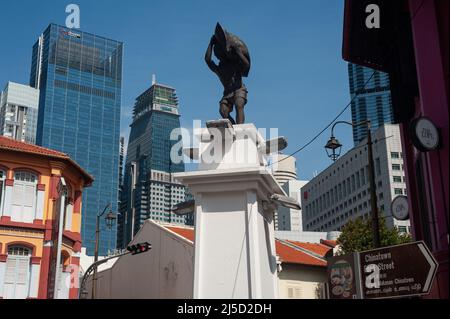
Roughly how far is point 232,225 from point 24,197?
23458 mm

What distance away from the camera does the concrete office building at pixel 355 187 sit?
4537 inches

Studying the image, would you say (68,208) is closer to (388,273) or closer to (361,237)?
(361,237)

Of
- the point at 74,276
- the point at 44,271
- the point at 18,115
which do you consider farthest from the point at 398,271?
the point at 18,115

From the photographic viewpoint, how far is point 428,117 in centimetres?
1196

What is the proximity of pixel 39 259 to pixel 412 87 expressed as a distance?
22.9 m

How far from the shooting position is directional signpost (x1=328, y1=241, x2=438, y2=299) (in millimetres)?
10164

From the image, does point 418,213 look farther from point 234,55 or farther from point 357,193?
point 357,193

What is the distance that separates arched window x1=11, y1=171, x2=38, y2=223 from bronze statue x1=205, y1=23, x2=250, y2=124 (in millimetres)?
21898

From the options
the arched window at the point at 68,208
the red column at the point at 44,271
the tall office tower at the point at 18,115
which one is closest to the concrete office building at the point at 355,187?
the arched window at the point at 68,208

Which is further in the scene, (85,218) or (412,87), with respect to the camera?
(85,218)

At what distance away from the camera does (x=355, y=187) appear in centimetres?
13025

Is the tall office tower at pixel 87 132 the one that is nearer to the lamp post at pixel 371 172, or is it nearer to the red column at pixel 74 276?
the red column at pixel 74 276
